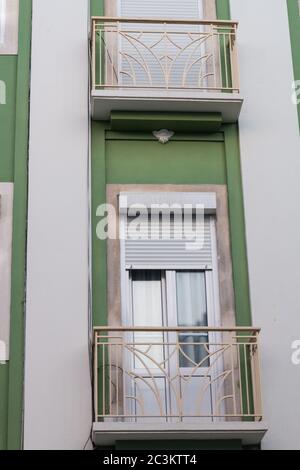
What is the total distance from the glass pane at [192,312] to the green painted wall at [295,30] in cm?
301

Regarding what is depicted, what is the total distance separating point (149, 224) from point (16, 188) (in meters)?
1.65

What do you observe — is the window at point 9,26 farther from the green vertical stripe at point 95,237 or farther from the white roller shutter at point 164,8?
the green vertical stripe at point 95,237

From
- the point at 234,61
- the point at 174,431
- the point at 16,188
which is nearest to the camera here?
the point at 174,431

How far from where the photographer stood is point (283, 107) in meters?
14.3

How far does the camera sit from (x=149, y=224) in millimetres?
13773

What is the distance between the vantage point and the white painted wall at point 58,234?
12.6 meters

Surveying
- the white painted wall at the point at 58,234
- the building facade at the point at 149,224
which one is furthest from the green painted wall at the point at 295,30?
the white painted wall at the point at 58,234

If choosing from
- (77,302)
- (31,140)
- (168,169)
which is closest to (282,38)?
(168,169)

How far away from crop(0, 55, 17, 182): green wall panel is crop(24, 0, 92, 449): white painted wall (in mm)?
249

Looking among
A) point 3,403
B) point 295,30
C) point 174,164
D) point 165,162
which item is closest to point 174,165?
point 174,164

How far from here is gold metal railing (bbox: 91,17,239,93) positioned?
560 inches

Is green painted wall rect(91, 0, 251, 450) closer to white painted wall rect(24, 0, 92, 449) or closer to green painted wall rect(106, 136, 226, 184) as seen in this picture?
green painted wall rect(106, 136, 226, 184)

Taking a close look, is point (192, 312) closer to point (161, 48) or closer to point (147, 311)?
point (147, 311)

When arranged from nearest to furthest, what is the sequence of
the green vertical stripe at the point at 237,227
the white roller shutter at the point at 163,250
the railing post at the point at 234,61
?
1. the green vertical stripe at the point at 237,227
2. the white roller shutter at the point at 163,250
3. the railing post at the point at 234,61
